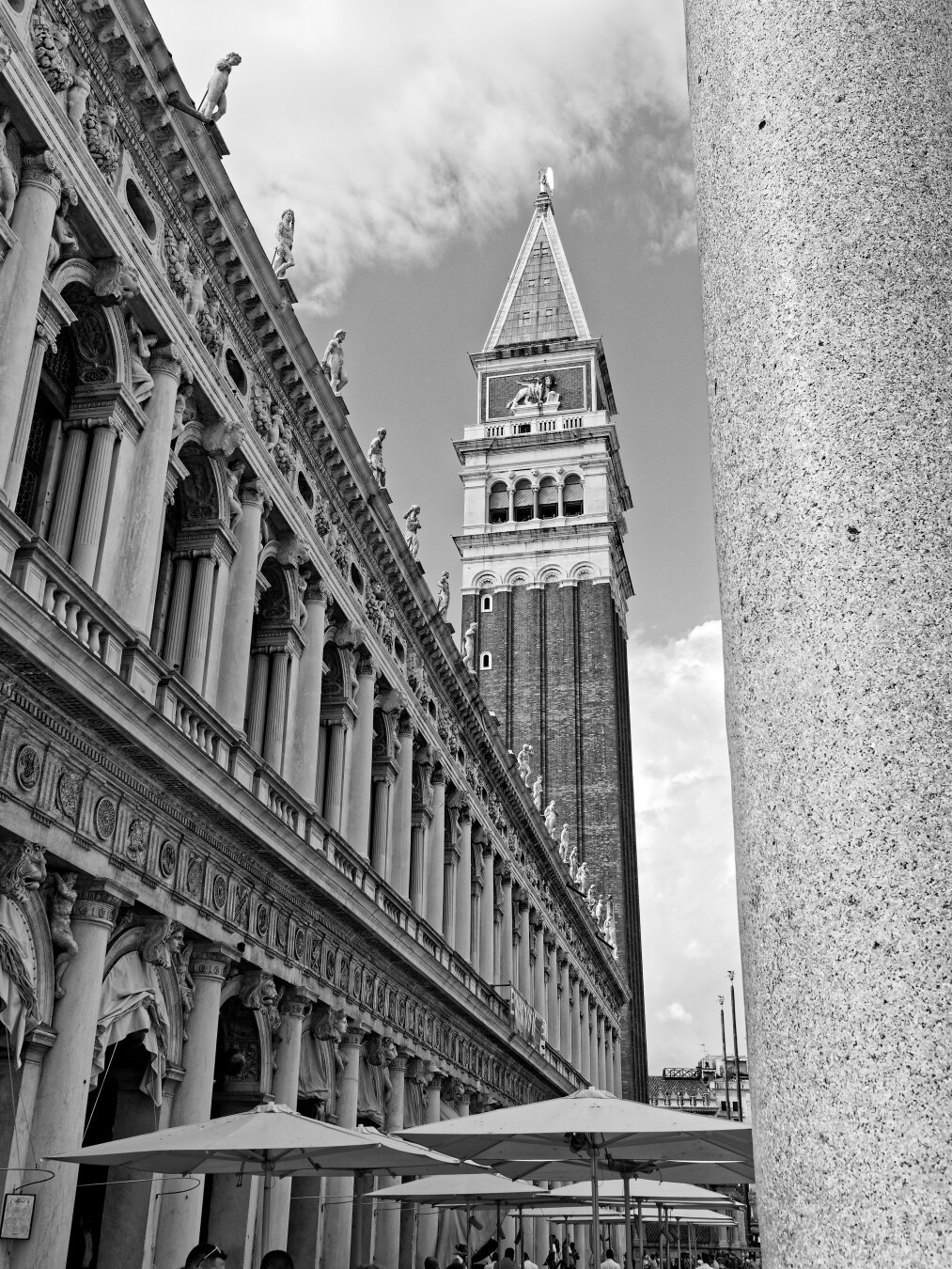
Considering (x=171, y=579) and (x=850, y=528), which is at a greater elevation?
(x=171, y=579)

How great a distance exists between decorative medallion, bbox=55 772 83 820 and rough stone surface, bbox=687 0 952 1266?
417 inches

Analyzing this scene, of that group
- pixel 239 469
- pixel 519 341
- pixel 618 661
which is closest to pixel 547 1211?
pixel 239 469

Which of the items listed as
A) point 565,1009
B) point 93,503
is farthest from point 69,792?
point 565,1009

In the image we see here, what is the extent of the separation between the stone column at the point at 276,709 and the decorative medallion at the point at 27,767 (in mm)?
8562

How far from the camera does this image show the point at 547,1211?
88.7ft

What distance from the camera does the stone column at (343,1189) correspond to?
20125 mm

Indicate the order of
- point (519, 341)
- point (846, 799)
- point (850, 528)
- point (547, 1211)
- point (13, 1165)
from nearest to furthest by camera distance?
point (846, 799) → point (850, 528) → point (13, 1165) → point (547, 1211) → point (519, 341)

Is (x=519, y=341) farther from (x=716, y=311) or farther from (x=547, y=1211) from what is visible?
(x=716, y=311)

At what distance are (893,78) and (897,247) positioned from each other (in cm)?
42

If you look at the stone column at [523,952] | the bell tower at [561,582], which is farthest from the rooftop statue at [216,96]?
the bell tower at [561,582]

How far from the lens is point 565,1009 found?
1911 inches

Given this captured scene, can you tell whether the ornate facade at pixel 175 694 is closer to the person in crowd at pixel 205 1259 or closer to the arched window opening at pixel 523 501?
the person in crowd at pixel 205 1259

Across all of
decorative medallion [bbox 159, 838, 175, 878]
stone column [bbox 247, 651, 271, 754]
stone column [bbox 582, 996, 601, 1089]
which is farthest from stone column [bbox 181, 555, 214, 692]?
stone column [bbox 582, 996, 601, 1089]

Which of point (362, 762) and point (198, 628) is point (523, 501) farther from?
point (198, 628)
